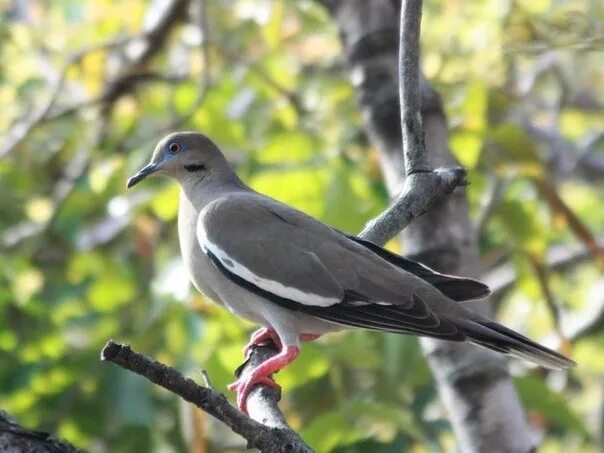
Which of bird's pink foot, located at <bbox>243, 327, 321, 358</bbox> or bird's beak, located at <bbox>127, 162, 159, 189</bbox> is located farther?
bird's beak, located at <bbox>127, 162, 159, 189</bbox>

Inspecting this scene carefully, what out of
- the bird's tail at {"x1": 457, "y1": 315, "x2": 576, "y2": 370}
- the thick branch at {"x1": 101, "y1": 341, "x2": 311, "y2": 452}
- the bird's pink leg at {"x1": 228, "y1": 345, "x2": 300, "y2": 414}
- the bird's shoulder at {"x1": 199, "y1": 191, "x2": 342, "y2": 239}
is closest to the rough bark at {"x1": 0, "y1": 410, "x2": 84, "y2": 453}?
the thick branch at {"x1": 101, "y1": 341, "x2": 311, "y2": 452}

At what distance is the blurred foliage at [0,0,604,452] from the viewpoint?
470cm

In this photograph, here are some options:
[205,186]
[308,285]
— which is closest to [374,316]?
[308,285]

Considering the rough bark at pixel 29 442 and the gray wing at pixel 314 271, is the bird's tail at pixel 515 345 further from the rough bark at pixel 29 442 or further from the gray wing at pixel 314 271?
the rough bark at pixel 29 442

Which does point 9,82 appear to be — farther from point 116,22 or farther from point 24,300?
point 24,300

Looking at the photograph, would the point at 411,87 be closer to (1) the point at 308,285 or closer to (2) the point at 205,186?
(1) the point at 308,285

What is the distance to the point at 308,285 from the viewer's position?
3822 millimetres

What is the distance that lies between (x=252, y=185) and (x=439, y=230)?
39.6 inches

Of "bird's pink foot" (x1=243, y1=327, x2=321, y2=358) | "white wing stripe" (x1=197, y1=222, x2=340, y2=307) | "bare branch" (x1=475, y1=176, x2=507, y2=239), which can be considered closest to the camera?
"white wing stripe" (x1=197, y1=222, x2=340, y2=307)

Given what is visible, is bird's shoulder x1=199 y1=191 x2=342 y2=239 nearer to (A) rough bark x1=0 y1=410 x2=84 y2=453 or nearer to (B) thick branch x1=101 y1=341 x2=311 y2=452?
(B) thick branch x1=101 y1=341 x2=311 y2=452

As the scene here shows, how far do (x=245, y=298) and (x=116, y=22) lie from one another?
371cm

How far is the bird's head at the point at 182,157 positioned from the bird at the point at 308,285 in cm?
35

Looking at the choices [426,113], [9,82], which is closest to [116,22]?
[9,82]

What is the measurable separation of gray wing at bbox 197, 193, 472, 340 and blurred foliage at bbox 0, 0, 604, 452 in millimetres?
429
